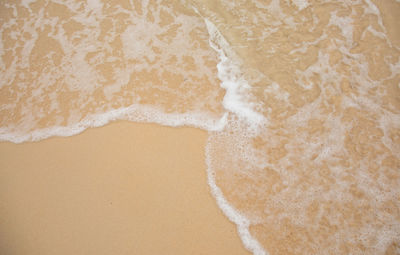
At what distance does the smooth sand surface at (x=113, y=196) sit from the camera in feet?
6.33

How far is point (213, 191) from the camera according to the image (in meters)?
2.11

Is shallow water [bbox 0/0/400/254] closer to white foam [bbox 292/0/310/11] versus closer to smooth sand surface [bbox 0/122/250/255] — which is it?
white foam [bbox 292/0/310/11]

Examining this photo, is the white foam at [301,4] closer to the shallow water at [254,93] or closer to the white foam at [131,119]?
the shallow water at [254,93]

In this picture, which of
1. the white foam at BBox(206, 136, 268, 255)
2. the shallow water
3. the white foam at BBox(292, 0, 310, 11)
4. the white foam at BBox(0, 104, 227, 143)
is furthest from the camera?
the white foam at BBox(292, 0, 310, 11)

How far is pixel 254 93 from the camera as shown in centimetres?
265

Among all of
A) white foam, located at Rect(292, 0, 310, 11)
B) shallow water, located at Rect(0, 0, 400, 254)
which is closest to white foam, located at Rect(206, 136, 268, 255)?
shallow water, located at Rect(0, 0, 400, 254)

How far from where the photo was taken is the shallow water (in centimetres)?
200

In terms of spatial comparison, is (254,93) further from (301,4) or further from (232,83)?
(301,4)

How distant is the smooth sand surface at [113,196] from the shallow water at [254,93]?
0.50 ft

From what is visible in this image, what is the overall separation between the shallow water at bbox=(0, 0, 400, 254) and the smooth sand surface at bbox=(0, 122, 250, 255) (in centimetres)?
15

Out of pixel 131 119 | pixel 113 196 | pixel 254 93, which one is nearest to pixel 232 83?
pixel 254 93

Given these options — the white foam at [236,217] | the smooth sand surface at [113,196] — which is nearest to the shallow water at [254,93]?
the white foam at [236,217]

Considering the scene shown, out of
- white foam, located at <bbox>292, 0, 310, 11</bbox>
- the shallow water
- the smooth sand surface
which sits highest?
white foam, located at <bbox>292, 0, 310, 11</bbox>

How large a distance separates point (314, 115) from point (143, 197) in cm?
177
